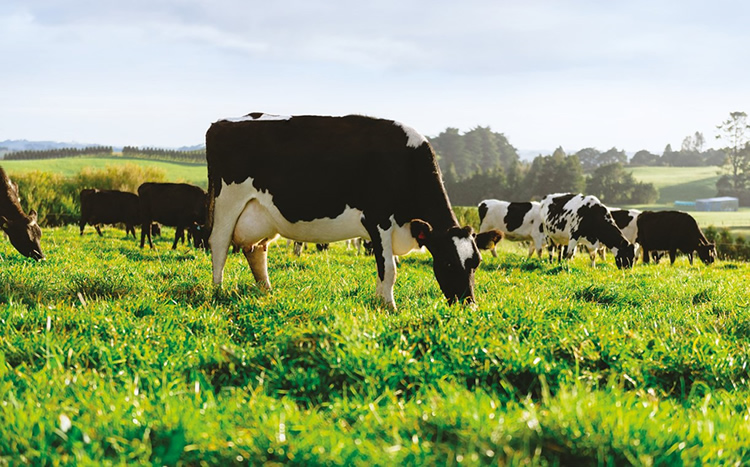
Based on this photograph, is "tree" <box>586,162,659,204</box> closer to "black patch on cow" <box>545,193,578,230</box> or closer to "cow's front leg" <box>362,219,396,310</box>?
"black patch on cow" <box>545,193,578,230</box>

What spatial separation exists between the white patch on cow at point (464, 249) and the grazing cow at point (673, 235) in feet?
51.3

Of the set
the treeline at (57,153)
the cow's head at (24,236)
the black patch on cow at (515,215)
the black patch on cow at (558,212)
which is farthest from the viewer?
the treeline at (57,153)

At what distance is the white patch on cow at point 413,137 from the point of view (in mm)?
6430

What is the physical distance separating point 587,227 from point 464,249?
34.0 feet

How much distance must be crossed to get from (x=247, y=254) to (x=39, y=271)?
2.78 meters

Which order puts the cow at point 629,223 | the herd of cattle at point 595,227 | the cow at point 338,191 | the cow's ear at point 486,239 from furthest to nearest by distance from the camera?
the cow at point 629,223
the herd of cattle at point 595,227
the cow's ear at point 486,239
the cow at point 338,191

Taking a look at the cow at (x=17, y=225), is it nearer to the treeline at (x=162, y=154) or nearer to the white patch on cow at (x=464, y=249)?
the white patch on cow at (x=464, y=249)

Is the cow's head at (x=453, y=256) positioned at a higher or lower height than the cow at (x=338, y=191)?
lower

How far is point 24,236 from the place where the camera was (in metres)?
10.2

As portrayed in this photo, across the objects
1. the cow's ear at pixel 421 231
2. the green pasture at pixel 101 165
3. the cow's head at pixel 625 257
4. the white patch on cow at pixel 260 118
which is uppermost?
the green pasture at pixel 101 165

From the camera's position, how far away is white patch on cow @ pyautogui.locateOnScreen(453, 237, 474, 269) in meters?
6.02

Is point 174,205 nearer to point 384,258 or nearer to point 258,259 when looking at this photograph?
point 258,259

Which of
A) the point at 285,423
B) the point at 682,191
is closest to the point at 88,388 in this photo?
the point at 285,423

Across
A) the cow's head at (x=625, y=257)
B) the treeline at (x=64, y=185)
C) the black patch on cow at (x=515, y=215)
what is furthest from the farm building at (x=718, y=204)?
the cow's head at (x=625, y=257)
